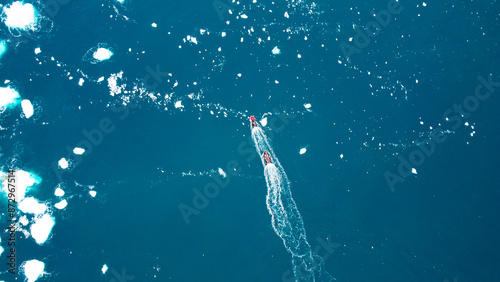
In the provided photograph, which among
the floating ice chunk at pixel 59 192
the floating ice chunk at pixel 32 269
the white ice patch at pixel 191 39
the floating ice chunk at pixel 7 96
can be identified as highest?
the floating ice chunk at pixel 7 96

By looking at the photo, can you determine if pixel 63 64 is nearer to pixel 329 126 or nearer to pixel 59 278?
pixel 59 278

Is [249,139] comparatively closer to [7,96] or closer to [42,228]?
[42,228]

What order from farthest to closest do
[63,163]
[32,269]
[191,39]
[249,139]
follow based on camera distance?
[191,39] → [249,139] → [63,163] → [32,269]

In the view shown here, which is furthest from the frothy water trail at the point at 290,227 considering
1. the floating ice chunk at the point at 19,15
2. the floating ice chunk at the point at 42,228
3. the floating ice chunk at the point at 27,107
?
the floating ice chunk at the point at 19,15

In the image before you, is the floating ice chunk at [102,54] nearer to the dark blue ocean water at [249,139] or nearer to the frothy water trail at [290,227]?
the dark blue ocean water at [249,139]

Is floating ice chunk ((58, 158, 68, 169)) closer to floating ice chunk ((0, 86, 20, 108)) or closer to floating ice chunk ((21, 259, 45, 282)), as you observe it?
floating ice chunk ((0, 86, 20, 108))

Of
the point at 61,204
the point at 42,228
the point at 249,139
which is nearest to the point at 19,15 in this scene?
the point at 61,204
